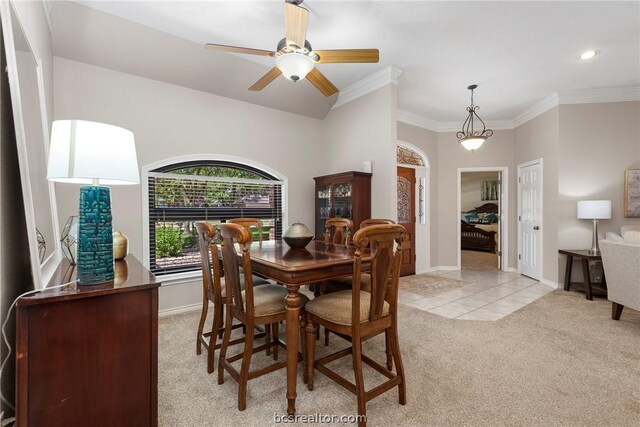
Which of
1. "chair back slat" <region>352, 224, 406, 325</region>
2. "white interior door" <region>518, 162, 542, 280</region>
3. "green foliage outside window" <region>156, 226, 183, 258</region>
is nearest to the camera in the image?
"chair back slat" <region>352, 224, 406, 325</region>

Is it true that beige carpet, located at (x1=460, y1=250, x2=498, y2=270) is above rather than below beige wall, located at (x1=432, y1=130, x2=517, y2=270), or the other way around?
below

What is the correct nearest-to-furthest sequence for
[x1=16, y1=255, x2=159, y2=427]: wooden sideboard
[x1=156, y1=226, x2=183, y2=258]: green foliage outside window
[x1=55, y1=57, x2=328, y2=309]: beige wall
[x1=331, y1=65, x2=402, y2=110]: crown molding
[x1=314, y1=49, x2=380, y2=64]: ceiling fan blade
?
1. [x1=16, y1=255, x2=159, y2=427]: wooden sideboard
2. [x1=314, y1=49, x2=380, y2=64]: ceiling fan blade
3. [x1=55, y1=57, x2=328, y2=309]: beige wall
4. [x1=156, y1=226, x2=183, y2=258]: green foliage outside window
5. [x1=331, y1=65, x2=402, y2=110]: crown molding

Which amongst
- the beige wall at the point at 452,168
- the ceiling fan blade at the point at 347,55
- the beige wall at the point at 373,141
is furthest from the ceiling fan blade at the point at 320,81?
the beige wall at the point at 452,168

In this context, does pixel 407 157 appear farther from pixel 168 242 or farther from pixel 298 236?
pixel 168 242

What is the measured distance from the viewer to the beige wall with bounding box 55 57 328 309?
2854 mm

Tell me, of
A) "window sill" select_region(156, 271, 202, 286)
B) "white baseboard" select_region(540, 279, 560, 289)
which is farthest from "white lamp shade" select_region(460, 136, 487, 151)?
"window sill" select_region(156, 271, 202, 286)

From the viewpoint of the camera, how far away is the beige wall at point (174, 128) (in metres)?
2.85

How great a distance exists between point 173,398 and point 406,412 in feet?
4.71

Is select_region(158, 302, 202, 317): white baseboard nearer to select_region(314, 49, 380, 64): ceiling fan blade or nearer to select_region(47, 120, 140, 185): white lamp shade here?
select_region(47, 120, 140, 185): white lamp shade

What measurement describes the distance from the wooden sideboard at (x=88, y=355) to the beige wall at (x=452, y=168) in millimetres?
5341

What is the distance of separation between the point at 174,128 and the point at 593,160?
588 cm

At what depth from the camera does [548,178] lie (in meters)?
4.61

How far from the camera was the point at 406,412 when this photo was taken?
169 centimetres

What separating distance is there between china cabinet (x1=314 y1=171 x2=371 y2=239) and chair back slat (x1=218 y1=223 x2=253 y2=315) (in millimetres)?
2161
